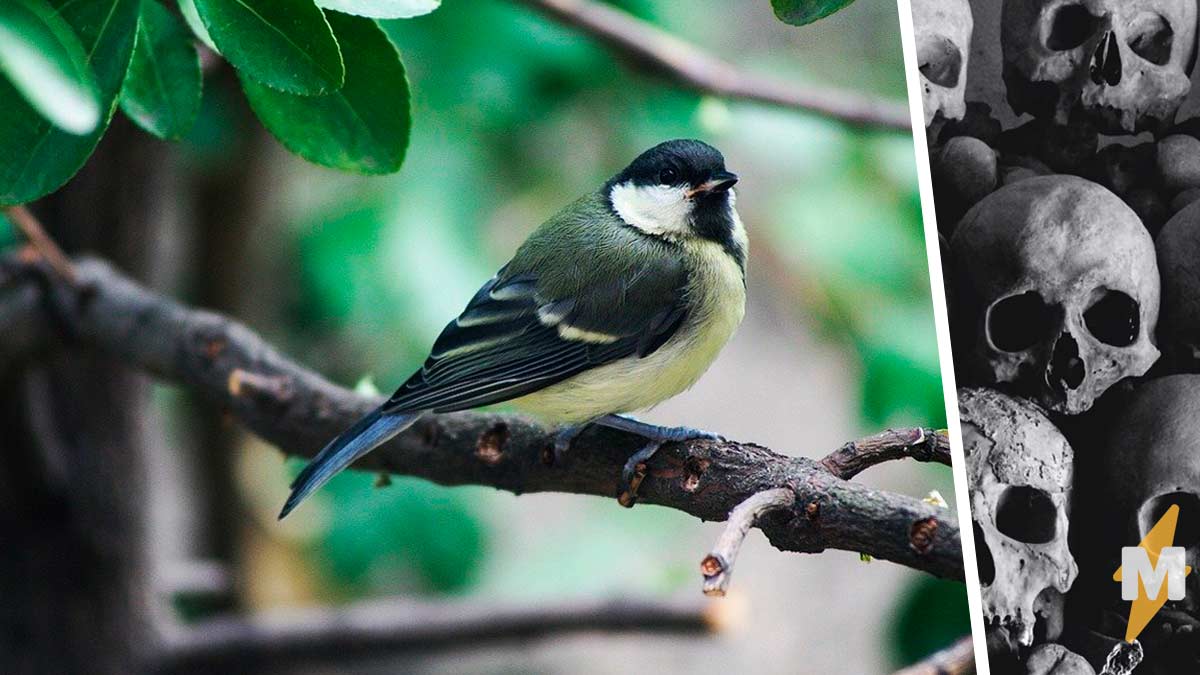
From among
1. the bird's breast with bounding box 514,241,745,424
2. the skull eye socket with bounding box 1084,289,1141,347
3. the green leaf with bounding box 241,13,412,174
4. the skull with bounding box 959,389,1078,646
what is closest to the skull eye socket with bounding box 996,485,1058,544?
the skull with bounding box 959,389,1078,646

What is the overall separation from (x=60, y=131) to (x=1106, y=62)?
2.05 feet

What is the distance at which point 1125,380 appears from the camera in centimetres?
80

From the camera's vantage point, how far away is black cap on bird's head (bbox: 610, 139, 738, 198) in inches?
32.2

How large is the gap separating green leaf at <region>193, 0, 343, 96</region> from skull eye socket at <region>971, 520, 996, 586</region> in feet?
1.49

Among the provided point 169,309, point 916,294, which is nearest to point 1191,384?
point 916,294

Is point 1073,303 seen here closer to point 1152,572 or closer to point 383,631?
point 1152,572

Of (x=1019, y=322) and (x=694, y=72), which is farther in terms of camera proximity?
(x=694, y=72)

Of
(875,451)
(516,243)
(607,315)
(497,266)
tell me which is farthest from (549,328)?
(516,243)

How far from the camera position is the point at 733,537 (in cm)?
53

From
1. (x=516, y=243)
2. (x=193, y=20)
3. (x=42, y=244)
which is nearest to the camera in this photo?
(x=193, y=20)

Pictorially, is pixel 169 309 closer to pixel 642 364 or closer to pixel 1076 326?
pixel 642 364

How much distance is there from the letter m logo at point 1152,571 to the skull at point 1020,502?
0.13 feet

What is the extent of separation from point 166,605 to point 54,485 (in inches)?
6.9

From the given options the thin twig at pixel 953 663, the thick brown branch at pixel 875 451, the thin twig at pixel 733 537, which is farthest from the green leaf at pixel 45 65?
the thin twig at pixel 953 663
